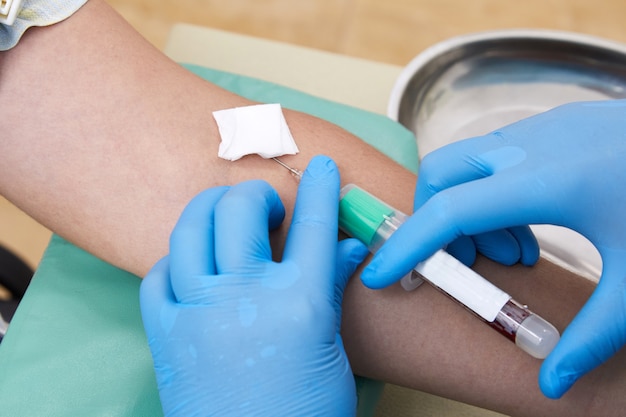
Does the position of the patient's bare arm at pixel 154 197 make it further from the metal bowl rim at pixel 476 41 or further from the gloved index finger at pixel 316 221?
the metal bowl rim at pixel 476 41

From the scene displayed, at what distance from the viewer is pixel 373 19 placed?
8.47 feet

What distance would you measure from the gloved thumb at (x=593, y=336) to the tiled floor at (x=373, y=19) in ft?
5.98

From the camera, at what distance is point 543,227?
50.9 inches

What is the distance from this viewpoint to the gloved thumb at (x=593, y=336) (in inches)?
30.0

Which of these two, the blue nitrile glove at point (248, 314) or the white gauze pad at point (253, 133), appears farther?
the white gauze pad at point (253, 133)

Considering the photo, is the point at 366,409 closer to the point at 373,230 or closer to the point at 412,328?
the point at 412,328

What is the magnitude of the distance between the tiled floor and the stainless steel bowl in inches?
38.7

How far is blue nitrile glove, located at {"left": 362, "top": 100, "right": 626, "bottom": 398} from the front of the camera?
0.77 meters

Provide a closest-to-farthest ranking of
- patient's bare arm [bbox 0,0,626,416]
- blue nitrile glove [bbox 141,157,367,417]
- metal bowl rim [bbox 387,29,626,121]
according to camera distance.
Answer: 1. blue nitrile glove [bbox 141,157,367,417]
2. patient's bare arm [bbox 0,0,626,416]
3. metal bowl rim [bbox 387,29,626,121]

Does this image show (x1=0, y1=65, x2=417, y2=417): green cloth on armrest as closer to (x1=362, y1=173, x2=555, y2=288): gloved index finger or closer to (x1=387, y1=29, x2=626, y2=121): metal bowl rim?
(x1=362, y1=173, x2=555, y2=288): gloved index finger

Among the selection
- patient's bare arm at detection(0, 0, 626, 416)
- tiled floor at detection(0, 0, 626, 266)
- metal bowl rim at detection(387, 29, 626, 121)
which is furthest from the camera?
tiled floor at detection(0, 0, 626, 266)

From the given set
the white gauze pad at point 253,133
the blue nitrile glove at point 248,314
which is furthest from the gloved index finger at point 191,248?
the white gauze pad at point 253,133

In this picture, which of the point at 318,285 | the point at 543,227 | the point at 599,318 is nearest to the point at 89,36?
the point at 318,285

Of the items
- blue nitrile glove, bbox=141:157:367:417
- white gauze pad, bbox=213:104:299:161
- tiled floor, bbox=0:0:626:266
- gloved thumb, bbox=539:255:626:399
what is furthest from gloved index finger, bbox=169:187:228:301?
tiled floor, bbox=0:0:626:266
